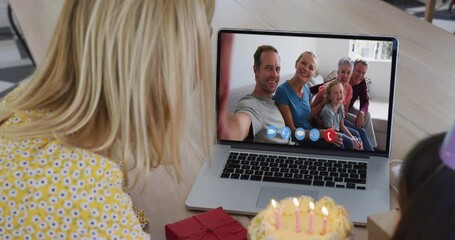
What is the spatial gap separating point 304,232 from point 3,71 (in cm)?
235

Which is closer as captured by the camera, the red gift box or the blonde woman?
the blonde woman

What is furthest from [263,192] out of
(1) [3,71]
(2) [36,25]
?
(1) [3,71]

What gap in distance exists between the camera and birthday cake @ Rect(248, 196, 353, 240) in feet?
2.56

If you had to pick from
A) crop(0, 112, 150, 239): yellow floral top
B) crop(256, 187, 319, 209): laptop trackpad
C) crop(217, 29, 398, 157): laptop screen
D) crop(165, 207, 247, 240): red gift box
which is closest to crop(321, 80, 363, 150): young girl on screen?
crop(217, 29, 398, 157): laptop screen

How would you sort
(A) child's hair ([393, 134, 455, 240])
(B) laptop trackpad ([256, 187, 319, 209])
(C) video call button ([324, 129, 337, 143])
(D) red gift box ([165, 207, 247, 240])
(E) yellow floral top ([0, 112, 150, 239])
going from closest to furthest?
(A) child's hair ([393, 134, 455, 240])
(E) yellow floral top ([0, 112, 150, 239])
(D) red gift box ([165, 207, 247, 240])
(B) laptop trackpad ([256, 187, 319, 209])
(C) video call button ([324, 129, 337, 143])

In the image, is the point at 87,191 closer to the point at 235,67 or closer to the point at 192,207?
the point at 192,207

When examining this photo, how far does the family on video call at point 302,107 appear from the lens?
1108 millimetres

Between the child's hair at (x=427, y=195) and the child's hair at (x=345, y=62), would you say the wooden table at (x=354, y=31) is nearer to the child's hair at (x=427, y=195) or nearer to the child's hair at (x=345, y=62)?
the child's hair at (x=345, y=62)

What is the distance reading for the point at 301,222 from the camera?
807 mm

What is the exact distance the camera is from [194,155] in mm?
1178

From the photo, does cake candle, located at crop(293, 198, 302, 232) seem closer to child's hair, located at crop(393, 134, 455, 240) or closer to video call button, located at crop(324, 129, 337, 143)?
child's hair, located at crop(393, 134, 455, 240)

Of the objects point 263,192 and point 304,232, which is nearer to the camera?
point 304,232

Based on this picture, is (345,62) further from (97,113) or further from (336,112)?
(97,113)

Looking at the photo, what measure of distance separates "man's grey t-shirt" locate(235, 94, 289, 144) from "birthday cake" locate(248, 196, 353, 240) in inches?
12.8
